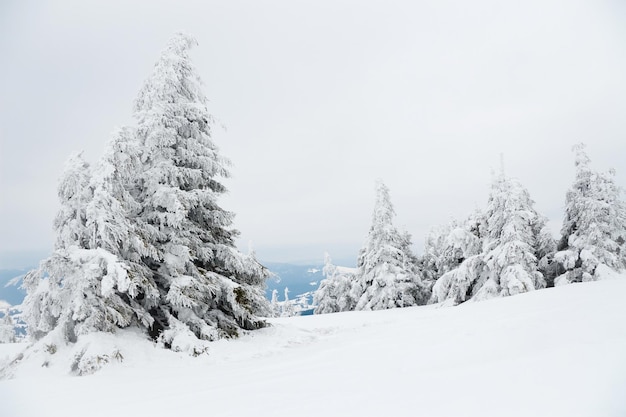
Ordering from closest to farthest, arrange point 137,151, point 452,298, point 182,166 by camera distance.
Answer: point 137,151
point 182,166
point 452,298

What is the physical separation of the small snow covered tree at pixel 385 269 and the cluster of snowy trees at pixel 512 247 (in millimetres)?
76

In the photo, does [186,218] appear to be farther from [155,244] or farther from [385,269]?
[385,269]

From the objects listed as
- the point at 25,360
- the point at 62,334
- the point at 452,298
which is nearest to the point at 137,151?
the point at 62,334

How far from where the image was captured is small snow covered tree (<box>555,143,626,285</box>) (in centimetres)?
1970

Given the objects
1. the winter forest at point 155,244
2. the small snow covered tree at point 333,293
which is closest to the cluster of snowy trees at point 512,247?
the small snow covered tree at point 333,293

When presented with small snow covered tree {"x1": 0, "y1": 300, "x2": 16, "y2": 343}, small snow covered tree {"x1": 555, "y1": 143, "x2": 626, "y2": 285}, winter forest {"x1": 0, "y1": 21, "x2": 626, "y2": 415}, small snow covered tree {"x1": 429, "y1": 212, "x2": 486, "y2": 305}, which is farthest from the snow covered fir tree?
small snow covered tree {"x1": 0, "y1": 300, "x2": 16, "y2": 343}

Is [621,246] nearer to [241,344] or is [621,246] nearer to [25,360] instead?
[241,344]

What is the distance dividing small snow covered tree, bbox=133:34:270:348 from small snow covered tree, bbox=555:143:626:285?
18.9 meters

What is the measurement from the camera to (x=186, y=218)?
417 inches

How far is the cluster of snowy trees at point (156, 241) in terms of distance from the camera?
7.96 metres

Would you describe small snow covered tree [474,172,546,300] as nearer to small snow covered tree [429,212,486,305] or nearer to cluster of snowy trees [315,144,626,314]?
Result: cluster of snowy trees [315,144,626,314]

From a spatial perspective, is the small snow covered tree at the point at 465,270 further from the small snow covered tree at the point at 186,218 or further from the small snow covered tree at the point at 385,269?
the small snow covered tree at the point at 186,218

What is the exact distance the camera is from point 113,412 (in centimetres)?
498

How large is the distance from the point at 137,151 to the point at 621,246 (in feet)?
84.3
